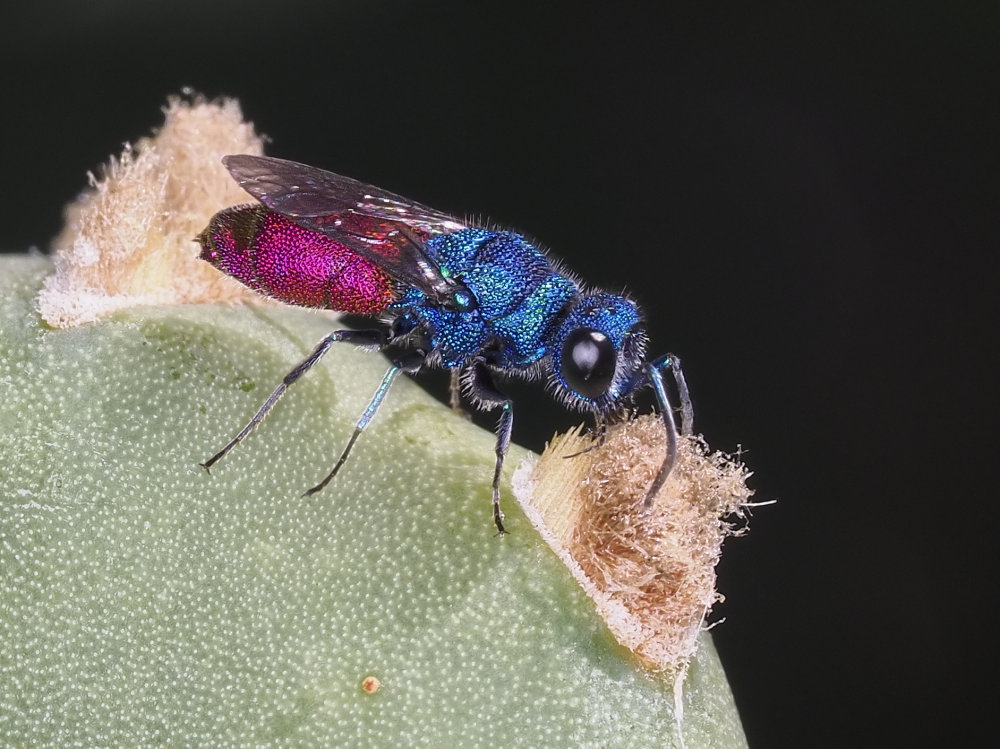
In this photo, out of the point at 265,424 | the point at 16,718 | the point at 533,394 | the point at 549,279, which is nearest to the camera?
the point at 16,718

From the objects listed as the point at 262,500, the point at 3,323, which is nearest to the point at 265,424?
the point at 262,500

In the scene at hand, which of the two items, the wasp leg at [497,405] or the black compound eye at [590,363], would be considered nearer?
the wasp leg at [497,405]

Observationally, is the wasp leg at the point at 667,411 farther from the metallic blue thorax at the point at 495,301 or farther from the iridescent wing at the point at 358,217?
the iridescent wing at the point at 358,217

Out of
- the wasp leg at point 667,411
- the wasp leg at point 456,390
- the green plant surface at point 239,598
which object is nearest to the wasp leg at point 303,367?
the green plant surface at point 239,598

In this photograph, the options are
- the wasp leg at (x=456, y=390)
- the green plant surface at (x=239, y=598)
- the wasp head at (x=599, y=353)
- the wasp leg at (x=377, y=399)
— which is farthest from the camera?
the wasp leg at (x=456, y=390)

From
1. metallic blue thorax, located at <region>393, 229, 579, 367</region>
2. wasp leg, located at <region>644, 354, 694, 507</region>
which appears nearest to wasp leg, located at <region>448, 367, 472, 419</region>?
metallic blue thorax, located at <region>393, 229, 579, 367</region>

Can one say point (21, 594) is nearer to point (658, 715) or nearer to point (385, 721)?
point (385, 721)

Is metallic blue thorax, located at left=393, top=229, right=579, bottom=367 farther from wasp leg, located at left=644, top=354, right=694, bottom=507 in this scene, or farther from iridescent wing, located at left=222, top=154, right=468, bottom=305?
wasp leg, located at left=644, top=354, right=694, bottom=507
